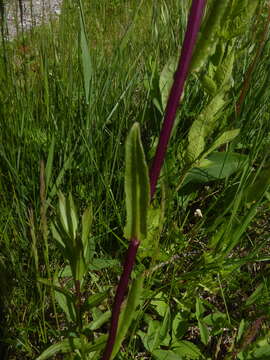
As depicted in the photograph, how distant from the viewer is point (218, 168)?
3.10 ft

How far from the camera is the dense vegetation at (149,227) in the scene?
679 millimetres

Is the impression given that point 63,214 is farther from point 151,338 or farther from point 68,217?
point 151,338

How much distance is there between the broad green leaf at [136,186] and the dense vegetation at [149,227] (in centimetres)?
13

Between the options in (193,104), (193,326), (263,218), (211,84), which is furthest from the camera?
(193,104)

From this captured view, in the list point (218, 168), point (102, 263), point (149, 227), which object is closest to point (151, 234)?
point (149, 227)

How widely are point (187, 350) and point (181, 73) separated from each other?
0.52 meters

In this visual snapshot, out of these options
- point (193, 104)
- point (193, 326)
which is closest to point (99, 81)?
point (193, 104)

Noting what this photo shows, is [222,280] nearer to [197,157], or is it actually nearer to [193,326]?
[193,326]

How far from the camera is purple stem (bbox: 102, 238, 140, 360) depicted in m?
0.48

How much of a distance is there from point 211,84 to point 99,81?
15.4 inches

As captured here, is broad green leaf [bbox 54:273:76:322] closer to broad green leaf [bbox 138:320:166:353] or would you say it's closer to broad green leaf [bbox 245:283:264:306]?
broad green leaf [bbox 138:320:166:353]

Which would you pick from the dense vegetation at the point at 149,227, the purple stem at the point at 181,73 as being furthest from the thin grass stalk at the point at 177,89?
the dense vegetation at the point at 149,227

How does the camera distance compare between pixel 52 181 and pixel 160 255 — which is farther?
pixel 52 181

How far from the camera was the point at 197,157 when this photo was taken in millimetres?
778
